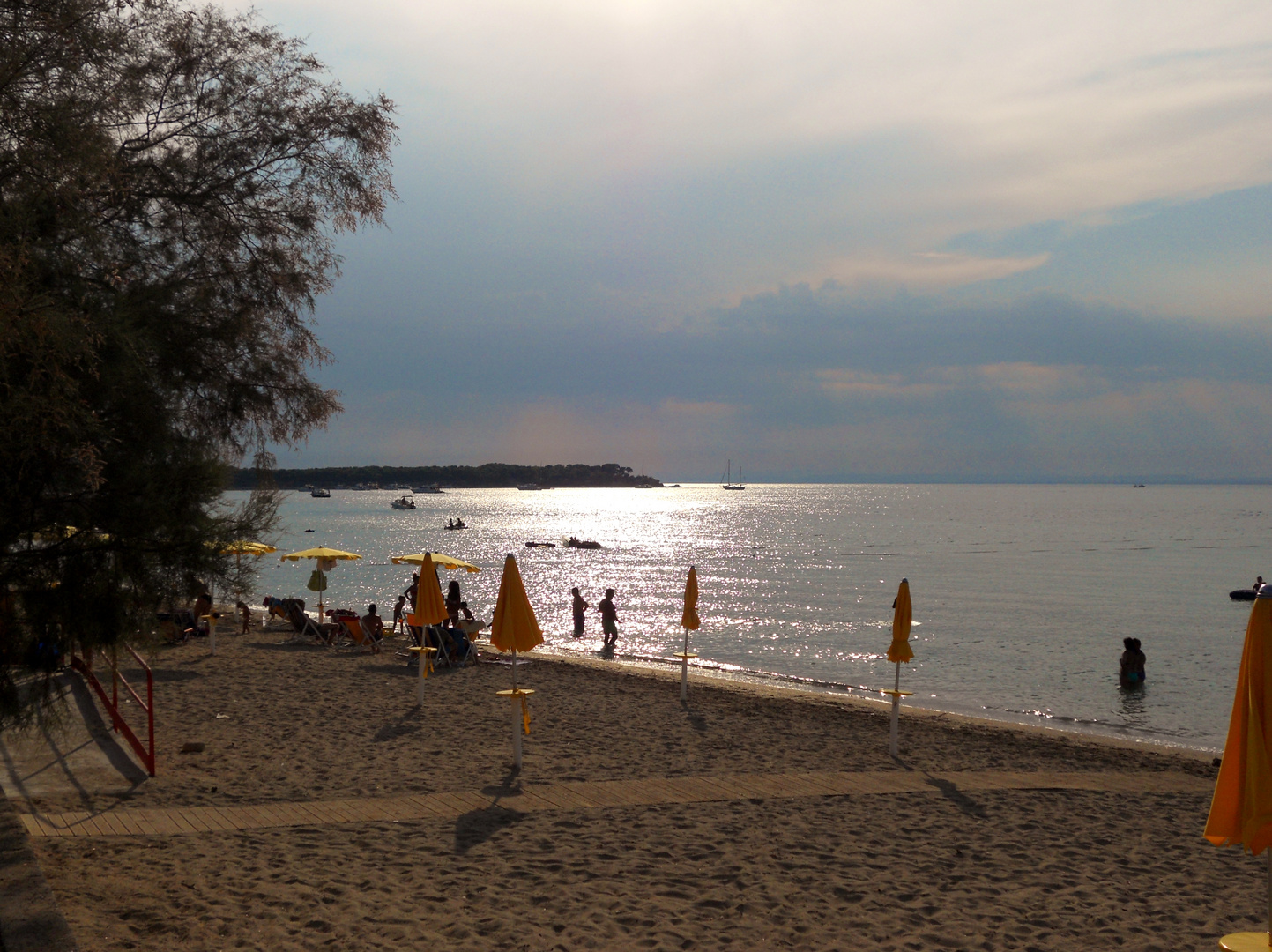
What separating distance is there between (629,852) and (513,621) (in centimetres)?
329

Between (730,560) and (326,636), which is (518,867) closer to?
(326,636)

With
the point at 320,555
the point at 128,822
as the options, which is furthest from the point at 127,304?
the point at 320,555

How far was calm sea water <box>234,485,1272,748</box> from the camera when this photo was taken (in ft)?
79.0

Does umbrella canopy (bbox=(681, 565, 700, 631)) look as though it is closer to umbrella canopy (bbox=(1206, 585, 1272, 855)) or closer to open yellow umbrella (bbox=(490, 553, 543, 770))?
open yellow umbrella (bbox=(490, 553, 543, 770))

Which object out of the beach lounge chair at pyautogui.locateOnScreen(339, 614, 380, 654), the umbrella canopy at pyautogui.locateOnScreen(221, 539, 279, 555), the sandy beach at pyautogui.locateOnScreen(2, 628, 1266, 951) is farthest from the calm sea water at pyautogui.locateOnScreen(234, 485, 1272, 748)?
the beach lounge chair at pyautogui.locateOnScreen(339, 614, 380, 654)

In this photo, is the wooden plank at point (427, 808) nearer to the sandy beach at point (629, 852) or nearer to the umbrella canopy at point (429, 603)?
the sandy beach at point (629, 852)

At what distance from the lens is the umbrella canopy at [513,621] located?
10023 millimetres

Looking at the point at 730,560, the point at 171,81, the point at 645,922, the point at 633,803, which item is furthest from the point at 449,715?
the point at 730,560

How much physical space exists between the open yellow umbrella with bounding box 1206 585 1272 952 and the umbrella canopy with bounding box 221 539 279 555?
6.19m

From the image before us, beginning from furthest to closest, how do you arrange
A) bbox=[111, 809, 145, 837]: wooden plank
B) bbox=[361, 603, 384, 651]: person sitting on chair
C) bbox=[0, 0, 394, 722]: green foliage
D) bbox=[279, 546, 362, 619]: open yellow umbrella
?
bbox=[279, 546, 362, 619]: open yellow umbrella
bbox=[361, 603, 384, 651]: person sitting on chair
bbox=[111, 809, 145, 837]: wooden plank
bbox=[0, 0, 394, 722]: green foliage

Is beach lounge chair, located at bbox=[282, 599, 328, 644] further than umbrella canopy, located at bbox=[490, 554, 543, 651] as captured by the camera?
Yes

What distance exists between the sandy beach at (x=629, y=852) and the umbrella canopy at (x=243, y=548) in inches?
89.8

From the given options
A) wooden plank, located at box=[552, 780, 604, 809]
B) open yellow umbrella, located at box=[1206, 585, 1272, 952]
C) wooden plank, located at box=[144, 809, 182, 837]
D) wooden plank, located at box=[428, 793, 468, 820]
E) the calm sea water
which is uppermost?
open yellow umbrella, located at box=[1206, 585, 1272, 952]

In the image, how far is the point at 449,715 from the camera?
521 inches
